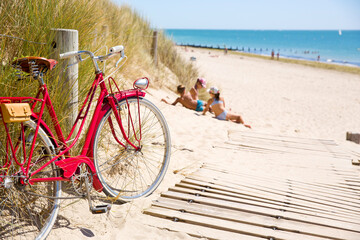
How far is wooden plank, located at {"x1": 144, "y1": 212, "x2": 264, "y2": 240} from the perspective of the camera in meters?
2.82

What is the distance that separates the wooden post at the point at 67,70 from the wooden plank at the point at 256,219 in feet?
3.55

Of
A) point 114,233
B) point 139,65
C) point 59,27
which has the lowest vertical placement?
point 114,233

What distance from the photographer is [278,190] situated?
3.85 m

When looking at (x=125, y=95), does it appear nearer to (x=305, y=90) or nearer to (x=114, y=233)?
(x=114, y=233)

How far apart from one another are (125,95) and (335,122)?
913 centimetres

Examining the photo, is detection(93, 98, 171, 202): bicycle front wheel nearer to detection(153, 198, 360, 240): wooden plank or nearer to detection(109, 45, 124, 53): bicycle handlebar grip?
detection(153, 198, 360, 240): wooden plank

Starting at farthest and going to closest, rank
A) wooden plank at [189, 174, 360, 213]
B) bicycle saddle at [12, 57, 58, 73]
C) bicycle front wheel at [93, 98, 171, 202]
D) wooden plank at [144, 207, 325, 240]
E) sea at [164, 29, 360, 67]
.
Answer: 1. sea at [164, 29, 360, 67]
2. wooden plank at [189, 174, 360, 213]
3. bicycle front wheel at [93, 98, 171, 202]
4. wooden plank at [144, 207, 325, 240]
5. bicycle saddle at [12, 57, 58, 73]

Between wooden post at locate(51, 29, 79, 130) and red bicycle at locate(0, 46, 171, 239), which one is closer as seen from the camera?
red bicycle at locate(0, 46, 171, 239)

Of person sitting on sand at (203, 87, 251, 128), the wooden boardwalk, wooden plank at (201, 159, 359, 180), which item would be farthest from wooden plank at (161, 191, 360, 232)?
person sitting on sand at (203, 87, 251, 128)

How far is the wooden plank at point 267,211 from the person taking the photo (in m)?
3.14

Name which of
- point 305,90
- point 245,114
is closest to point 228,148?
point 245,114

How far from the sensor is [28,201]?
8.03ft

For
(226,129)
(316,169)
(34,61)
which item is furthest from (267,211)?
(226,129)

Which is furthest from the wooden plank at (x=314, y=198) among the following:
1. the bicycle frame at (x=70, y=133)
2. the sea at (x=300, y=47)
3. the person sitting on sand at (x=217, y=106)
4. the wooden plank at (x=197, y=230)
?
the sea at (x=300, y=47)
